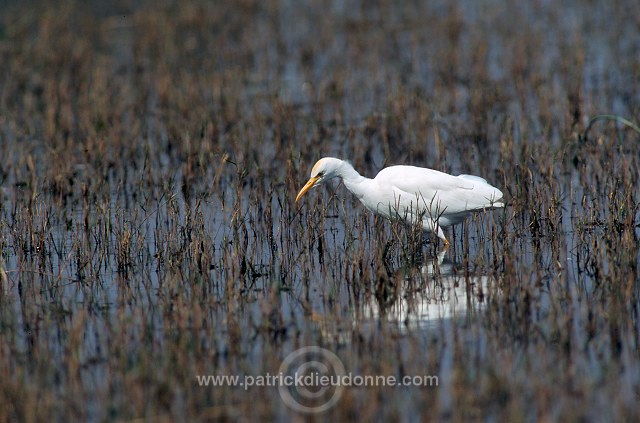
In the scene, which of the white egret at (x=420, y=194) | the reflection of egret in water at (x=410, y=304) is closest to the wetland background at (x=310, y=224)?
the reflection of egret in water at (x=410, y=304)

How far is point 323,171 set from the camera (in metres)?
8.50

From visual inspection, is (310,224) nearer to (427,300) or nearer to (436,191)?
(436,191)

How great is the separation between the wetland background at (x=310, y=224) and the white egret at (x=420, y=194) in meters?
0.20

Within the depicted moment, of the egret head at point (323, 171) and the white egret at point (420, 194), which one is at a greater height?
the egret head at point (323, 171)

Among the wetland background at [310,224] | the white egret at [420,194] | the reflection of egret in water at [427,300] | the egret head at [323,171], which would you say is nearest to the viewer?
the wetland background at [310,224]

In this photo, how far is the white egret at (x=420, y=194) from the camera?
831 cm

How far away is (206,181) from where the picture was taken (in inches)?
421

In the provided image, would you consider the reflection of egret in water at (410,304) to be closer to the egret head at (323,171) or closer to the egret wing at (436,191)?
the egret wing at (436,191)

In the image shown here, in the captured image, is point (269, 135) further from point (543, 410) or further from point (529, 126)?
point (543, 410)

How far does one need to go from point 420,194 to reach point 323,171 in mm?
821

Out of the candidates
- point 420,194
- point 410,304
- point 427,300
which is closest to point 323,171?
point 420,194

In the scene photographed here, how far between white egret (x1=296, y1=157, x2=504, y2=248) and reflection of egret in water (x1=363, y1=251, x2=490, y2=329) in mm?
854

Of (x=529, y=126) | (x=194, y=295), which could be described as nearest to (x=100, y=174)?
(x=194, y=295)

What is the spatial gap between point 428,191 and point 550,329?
2.51 m
